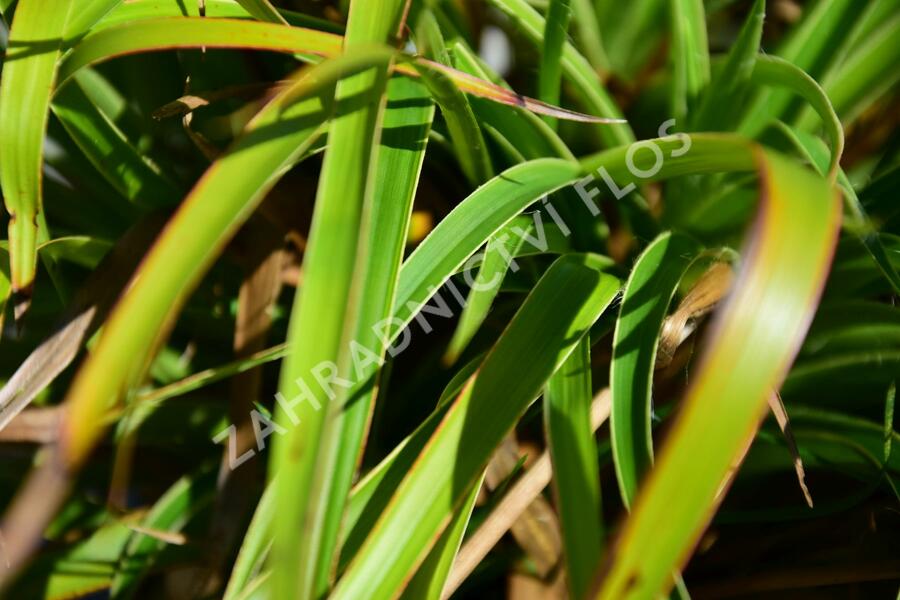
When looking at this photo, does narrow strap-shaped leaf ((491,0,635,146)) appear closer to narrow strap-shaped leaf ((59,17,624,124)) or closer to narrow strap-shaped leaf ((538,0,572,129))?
narrow strap-shaped leaf ((538,0,572,129))

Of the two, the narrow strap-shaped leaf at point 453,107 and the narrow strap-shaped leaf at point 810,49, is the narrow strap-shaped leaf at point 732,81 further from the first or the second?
the narrow strap-shaped leaf at point 453,107

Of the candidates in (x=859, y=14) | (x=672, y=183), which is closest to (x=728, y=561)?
(x=672, y=183)

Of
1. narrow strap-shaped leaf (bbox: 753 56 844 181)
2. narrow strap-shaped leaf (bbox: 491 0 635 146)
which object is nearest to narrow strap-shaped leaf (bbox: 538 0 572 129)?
narrow strap-shaped leaf (bbox: 491 0 635 146)

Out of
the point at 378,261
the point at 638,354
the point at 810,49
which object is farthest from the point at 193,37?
the point at 810,49

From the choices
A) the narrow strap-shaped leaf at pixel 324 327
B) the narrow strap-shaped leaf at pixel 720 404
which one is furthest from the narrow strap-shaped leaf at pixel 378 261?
the narrow strap-shaped leaf at pixel 720 404

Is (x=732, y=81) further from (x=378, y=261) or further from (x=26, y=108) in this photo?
(x=26, y=108)

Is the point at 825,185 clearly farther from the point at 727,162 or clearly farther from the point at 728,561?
the point at 728,561
